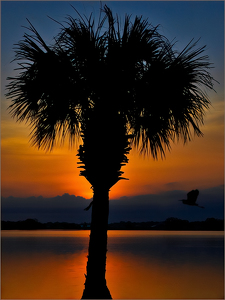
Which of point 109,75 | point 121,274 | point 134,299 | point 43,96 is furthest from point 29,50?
point 121,274

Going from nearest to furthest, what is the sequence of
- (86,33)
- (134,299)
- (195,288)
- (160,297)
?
(86,33)
(134,299)
(160,297)
(195,288)

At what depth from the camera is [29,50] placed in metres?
9.27

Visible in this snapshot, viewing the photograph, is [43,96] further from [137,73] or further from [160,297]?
[160,297]

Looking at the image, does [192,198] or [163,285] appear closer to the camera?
[192,198]

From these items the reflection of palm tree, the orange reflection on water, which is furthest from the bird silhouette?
the orange reflection on water

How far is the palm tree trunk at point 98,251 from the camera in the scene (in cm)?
879

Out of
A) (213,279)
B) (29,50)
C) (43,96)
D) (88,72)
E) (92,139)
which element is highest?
(29,50)

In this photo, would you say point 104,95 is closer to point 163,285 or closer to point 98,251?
point 98,251

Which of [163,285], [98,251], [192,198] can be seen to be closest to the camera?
[98,251]

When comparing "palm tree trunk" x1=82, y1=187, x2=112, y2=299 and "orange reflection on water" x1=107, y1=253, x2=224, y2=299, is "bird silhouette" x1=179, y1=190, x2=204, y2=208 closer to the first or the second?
"palm tree trunk" x1=82, y1=187, x2=112, y2=299

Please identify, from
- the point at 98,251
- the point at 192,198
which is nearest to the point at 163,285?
the point at 192,198

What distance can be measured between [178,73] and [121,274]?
2010 centimetres

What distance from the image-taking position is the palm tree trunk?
8.79 m

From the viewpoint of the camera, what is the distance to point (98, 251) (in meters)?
9.04
